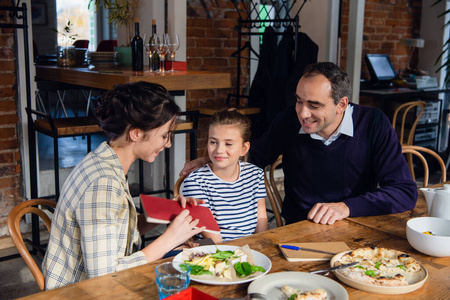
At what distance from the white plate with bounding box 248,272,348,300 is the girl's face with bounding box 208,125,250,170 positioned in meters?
0.76

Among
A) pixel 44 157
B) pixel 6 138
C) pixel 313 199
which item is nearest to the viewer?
pixel 313 199

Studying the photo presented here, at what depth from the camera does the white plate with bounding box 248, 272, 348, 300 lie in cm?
121

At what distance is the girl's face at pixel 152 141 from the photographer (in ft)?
5.36

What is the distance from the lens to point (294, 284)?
1.27m

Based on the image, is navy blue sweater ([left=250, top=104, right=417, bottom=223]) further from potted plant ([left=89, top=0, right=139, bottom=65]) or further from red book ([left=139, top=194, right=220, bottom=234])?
potted plant ([left=89, top=0, right=139, bottom=65])

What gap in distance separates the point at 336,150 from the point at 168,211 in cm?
84

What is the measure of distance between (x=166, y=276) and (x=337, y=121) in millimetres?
1187

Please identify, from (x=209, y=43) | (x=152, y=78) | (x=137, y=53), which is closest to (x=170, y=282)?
(x=152, y=78)

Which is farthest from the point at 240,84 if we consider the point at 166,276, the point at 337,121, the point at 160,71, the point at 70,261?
the point at 166,276

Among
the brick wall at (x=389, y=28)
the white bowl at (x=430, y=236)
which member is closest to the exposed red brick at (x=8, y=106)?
the white bowl at (x=430, y=236)

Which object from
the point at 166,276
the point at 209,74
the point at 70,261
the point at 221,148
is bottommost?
the point at 70,261

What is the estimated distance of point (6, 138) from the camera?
3.29 m

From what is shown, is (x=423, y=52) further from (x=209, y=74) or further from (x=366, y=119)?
(x=366, y=119)

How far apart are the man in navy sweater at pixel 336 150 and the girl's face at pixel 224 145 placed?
139 mm
